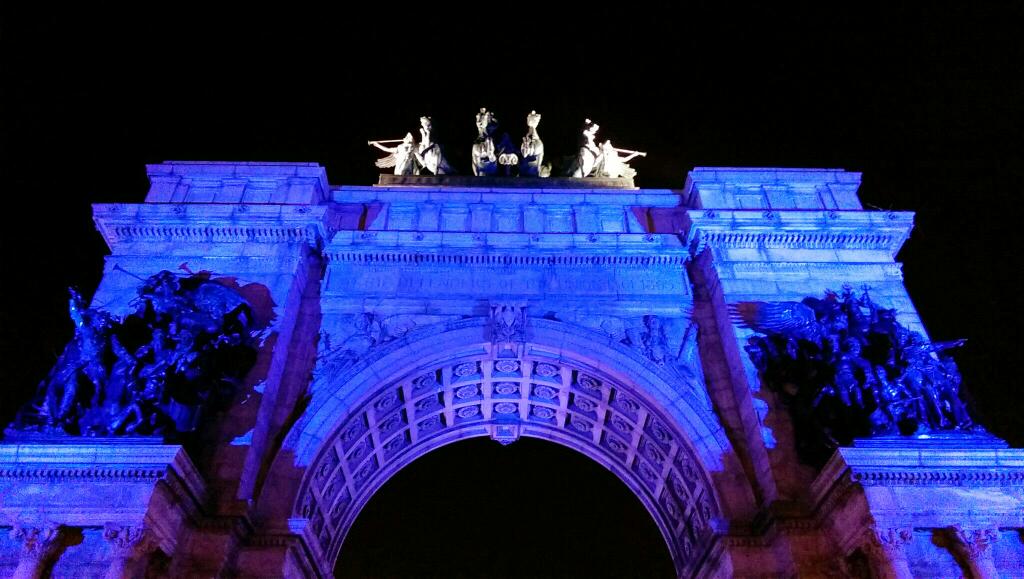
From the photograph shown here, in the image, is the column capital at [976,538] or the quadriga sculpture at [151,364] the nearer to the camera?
the column capital at [976,538]

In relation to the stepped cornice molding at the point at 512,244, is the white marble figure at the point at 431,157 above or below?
above

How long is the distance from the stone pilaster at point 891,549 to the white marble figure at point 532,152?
47.1 ft

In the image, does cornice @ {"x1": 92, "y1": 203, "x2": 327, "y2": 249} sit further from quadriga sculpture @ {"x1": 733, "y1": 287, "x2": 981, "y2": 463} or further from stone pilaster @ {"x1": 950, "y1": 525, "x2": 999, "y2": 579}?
stone pilaster @ {"x1": 950, "y1": 525, "x2": 999, "y2": 579}

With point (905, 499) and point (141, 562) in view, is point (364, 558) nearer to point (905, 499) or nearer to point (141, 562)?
point (141, 562)

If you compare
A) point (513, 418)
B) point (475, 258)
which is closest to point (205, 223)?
point (475, 258)

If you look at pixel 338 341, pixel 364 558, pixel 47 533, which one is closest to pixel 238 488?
pixel 47 533

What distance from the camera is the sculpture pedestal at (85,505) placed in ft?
35.9

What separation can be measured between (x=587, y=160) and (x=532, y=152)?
174 centimetres

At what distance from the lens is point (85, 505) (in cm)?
1121

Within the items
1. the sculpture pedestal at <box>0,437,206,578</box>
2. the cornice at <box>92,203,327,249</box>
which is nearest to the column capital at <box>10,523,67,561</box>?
the sculpture pedestal at <box>0,437,206,578</box>

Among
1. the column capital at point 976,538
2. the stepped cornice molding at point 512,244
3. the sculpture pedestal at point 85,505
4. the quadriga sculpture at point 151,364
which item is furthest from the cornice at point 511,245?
the column capital at point 976,538

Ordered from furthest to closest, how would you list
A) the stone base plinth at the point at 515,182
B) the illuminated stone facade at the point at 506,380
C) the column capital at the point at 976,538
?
the stone base plinth at the point at 515,182
the illuminated stone facade at the point at 506,380
the column capital at the point at 976,538

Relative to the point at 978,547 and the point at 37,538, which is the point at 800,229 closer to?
the point at 978,547

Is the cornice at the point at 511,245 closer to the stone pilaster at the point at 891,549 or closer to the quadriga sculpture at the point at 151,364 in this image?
the quadriga sculpture at the point at 151,364
